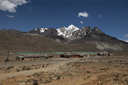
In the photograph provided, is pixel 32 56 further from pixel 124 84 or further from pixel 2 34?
pixel 2 34

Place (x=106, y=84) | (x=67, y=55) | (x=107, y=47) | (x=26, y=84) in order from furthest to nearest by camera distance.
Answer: (x=107, y=47)
(x=67, y=55)
(x=26, y=84)
(x=106, y=84)

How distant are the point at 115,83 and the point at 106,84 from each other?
50.4 inches

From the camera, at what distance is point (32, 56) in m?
68.9

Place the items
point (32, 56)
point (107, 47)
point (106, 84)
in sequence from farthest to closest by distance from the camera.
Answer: point (107, 47) < point (32, 56) < point (106, 84)

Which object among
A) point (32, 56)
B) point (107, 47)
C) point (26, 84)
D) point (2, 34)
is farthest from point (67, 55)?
point (107, 47)

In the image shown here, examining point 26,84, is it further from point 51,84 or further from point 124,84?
point 124,84

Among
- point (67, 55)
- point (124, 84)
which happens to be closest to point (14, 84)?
point (124, 84)

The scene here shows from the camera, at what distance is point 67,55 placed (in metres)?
81.4

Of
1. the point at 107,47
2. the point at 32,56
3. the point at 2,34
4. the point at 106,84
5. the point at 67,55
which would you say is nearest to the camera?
the point at 106,84

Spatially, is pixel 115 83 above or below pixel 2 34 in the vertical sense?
below

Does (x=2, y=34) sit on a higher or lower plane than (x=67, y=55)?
higher

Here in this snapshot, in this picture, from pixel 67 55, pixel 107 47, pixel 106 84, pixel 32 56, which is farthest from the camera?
pixel 107 47

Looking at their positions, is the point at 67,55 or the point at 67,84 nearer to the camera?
the point at 67,84

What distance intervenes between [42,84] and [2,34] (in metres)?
153
